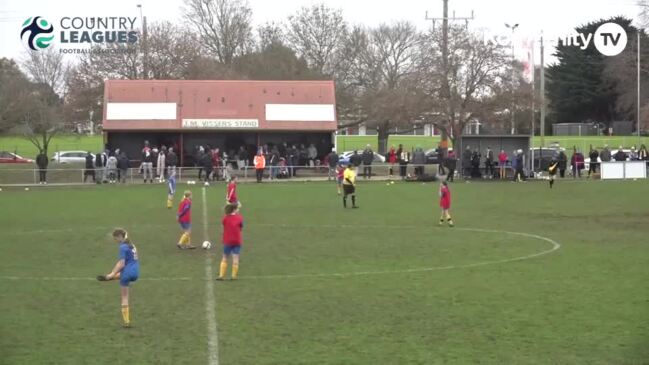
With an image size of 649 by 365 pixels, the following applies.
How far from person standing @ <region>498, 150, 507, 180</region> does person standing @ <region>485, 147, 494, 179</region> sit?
423 millimetres

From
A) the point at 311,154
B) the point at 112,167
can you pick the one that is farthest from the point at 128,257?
the point at 311,154

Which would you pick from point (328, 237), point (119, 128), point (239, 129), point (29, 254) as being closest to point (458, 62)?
point (239, 129)

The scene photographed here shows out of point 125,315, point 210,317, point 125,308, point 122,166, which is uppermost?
point 122,166

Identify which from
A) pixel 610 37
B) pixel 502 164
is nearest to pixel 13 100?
pixel 502 164

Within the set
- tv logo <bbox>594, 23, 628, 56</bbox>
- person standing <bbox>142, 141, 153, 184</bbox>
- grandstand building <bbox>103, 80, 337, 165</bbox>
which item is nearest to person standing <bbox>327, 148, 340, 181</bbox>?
grandstand building <bbox>103, 80, 337, 165</bbox>

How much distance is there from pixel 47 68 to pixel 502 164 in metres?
38.7

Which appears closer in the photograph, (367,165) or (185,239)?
(185,239)

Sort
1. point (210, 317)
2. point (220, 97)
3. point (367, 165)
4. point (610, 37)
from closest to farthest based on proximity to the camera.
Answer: point (210, 317) < point (367, 165) < point (220, 97) < point (610, 37)

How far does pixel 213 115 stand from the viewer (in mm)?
51875

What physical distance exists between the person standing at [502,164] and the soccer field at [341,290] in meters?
17.9

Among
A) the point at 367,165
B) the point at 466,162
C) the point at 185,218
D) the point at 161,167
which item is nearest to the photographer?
the point at 185,218

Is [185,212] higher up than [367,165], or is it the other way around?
[367,165]

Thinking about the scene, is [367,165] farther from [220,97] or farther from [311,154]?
[220,97]

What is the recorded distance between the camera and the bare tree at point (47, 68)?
68312 millimetres
